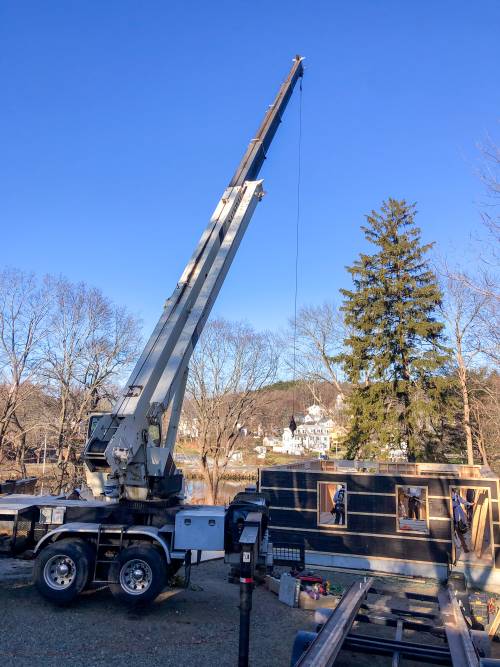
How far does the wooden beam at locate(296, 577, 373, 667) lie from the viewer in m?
4.69

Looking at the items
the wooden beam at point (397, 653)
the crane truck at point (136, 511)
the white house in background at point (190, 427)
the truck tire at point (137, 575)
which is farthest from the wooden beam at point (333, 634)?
the white house in background at point (190, 427)

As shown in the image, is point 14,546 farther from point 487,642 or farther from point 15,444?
point 15,444

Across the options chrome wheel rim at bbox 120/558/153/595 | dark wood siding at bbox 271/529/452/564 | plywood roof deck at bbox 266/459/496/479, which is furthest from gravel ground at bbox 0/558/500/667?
plywood roof deck at bbox 266/459/496/479

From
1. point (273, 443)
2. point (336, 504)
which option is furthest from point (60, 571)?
point (273, 443)

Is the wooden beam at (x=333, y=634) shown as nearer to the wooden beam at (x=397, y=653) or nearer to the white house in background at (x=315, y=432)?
the wooden beam at (x=397, y=653)

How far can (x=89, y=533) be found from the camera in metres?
8.31

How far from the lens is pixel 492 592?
12.8m

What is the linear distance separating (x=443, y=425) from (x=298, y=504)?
13838mm

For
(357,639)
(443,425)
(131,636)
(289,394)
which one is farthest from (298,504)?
(289,394)

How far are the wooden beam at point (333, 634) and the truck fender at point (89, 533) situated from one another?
284 cm

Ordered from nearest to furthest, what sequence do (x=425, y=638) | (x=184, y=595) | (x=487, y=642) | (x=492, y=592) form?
1. (x=487, y=642)
2. (x=425, y=638)
3. (x=184, y=595)
4. (x=492, y=592)

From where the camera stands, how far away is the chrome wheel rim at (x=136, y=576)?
7.94 meters

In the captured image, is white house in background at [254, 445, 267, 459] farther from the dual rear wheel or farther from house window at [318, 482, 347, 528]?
the dual rear wheel

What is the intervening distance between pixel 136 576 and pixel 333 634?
3668 millimetres
